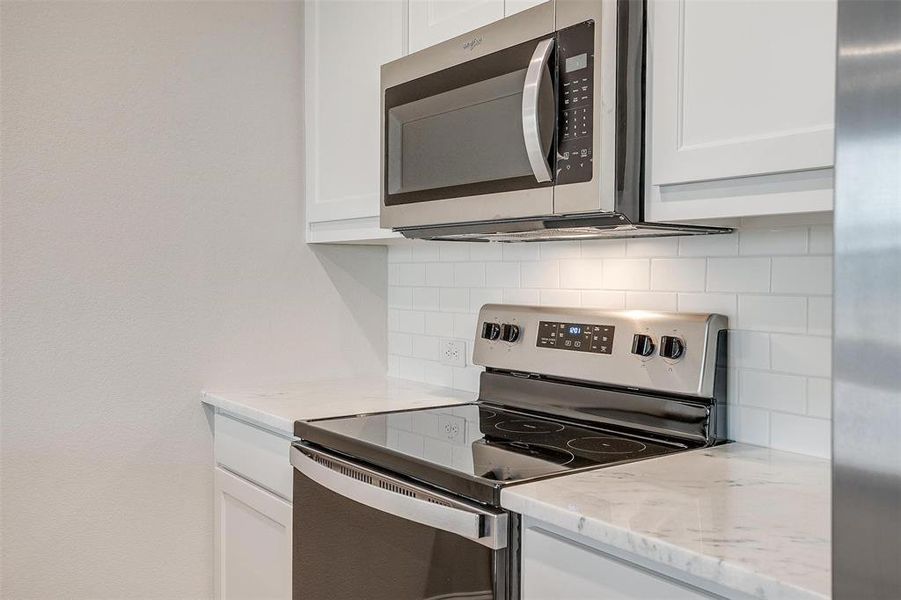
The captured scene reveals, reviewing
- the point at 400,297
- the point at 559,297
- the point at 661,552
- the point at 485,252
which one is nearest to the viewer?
the point at 661,552

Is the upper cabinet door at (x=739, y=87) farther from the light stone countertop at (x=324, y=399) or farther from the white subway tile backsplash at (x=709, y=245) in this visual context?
the light stone countertop at (x=324, y=399)

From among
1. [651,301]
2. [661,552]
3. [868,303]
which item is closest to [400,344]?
[651,301]

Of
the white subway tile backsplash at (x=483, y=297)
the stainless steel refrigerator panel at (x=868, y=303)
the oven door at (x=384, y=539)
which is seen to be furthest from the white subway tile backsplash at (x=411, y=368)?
the stainless steel refrigerator panel at (x=868, y=303)

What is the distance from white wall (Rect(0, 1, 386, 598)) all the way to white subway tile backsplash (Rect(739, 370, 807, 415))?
1289 millimetres

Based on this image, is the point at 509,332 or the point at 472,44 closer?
the point at 472,44

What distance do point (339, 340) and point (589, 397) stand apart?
943 millimetres

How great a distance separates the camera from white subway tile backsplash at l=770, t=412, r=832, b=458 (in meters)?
1.38

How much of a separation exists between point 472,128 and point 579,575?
3.01 ft

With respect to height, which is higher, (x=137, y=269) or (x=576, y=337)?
(x=137, y=269)

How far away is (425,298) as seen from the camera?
235cm

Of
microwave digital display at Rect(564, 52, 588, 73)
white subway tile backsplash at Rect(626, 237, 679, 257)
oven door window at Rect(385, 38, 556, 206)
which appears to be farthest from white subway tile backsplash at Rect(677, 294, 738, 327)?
microwave digital display at Rect(564, 52, 588, 73)

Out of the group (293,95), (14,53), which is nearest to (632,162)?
(293,95)

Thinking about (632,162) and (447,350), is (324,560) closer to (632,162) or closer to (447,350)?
(447,350)

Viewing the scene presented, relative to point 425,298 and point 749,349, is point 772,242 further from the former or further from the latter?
point 425,298
